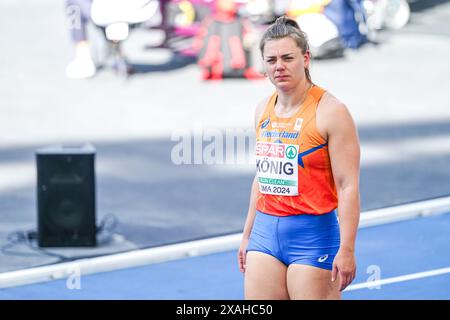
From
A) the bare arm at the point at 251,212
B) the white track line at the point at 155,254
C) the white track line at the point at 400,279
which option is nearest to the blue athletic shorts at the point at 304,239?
the bare arm at the point at 251,212

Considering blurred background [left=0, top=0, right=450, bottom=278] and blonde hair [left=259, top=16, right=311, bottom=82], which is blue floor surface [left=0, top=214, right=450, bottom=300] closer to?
blurred background [left=0, top=0, right=450, bottom=278]

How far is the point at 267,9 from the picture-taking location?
20188 mm

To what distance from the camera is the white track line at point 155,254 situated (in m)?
8.30

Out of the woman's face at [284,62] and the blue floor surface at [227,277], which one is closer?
the woman's face at [284,62]

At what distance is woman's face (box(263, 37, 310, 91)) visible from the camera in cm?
507

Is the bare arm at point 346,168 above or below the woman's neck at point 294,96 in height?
below

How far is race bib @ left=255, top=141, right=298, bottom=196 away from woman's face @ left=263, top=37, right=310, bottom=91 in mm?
326

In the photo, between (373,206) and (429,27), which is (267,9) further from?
(373,206)

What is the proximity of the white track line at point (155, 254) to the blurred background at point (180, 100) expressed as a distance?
241 millimetres

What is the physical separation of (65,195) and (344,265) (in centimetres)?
442

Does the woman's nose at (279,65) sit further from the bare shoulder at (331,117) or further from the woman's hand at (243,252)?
the woman's hand at (243,252)

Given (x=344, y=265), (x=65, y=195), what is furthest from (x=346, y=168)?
(x=65, y=195)

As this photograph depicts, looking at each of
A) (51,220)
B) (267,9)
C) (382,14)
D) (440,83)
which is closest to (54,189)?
(51,220)

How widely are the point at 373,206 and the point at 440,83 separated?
753 centimetres
